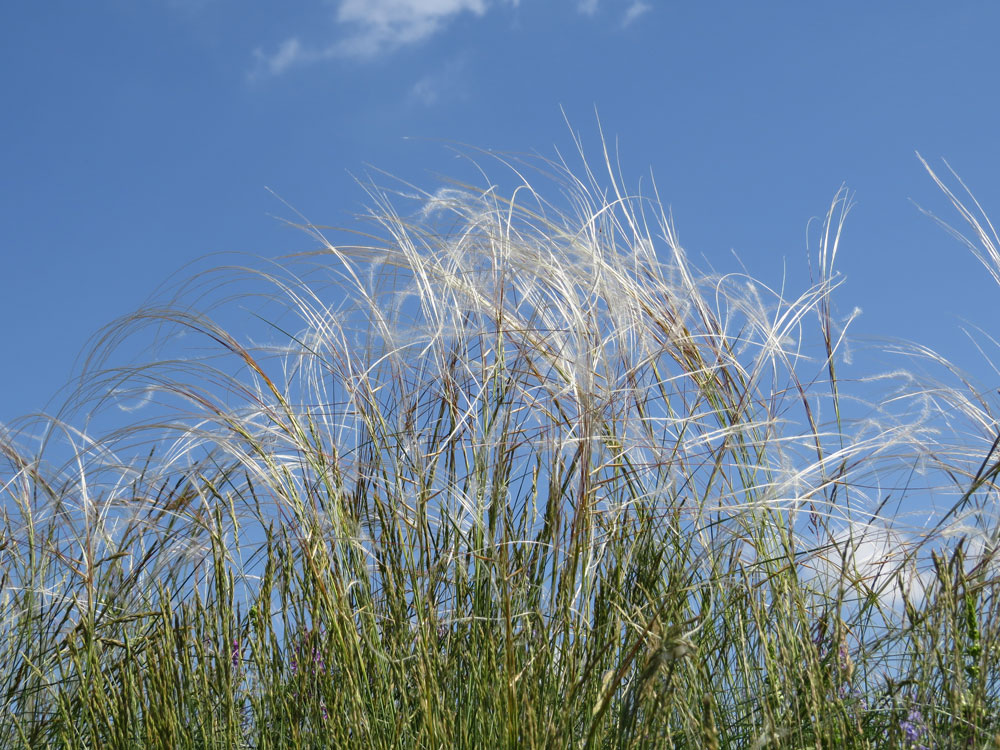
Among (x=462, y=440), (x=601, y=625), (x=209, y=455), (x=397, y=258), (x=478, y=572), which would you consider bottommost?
(x=601, y=625)

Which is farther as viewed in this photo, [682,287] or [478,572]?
[682,287]

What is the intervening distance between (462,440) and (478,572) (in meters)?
0.34

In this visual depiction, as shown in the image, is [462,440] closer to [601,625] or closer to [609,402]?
[609,402]

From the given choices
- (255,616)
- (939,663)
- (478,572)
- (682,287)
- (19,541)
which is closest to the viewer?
(939,663)

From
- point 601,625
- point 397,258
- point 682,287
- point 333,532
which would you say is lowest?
point 601,625

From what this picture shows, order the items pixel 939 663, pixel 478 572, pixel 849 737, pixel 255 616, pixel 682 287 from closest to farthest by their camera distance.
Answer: pixel 939 663 < pixel 849 737 < pixel 478 572 < pixel 255 616 < pixel 682 287

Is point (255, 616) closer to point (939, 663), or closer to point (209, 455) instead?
point (209, 455)

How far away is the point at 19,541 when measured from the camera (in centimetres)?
273

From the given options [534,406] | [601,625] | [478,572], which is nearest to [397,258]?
[534,406]

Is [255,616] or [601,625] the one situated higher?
[255,616]

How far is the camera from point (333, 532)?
221 centimetres

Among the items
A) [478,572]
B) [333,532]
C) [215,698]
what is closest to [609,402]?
[478,572]

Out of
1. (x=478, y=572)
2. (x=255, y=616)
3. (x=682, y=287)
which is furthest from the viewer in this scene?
(x=682, y=287)

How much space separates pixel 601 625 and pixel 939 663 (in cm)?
61
